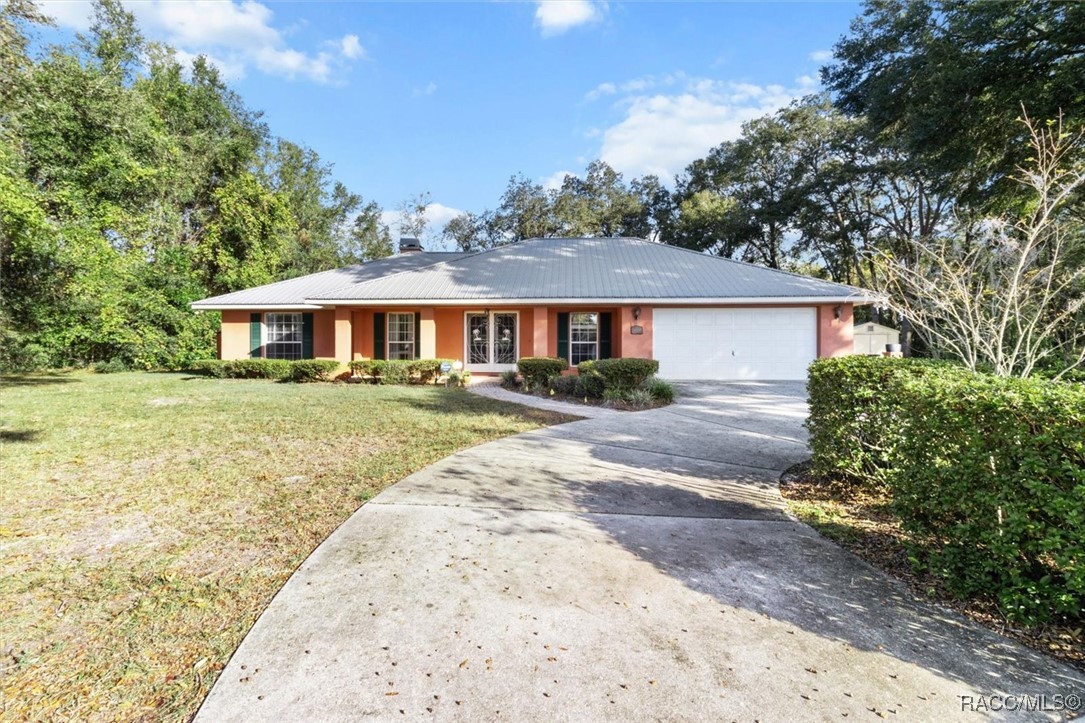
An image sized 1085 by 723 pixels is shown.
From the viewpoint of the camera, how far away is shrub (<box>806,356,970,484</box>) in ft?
13.8

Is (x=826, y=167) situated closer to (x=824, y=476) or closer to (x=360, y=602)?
(x=824, y=476)

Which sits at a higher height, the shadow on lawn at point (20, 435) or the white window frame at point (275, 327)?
the white window frame at point (275, 327)

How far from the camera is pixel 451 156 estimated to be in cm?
2178

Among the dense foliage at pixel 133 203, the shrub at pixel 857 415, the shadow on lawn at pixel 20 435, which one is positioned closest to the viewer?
the shrub at pixel 857 415

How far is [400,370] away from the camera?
13.5 metres

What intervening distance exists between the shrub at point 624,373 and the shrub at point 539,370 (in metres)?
1.69

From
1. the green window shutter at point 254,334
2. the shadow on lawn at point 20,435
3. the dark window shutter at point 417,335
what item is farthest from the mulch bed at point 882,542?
the green window shutter at point 254,334

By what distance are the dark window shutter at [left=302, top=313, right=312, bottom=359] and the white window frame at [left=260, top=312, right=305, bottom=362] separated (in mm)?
38

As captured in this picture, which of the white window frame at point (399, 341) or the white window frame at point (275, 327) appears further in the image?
the white window frame at point (275, 327)

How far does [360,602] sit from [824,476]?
468 cm

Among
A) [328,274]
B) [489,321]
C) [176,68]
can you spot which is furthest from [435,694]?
[176,68]

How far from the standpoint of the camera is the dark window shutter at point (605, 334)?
1459 centimetres

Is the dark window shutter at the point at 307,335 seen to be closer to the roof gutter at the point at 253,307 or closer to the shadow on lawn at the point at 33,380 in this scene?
the roof gutter at the point at 253,307

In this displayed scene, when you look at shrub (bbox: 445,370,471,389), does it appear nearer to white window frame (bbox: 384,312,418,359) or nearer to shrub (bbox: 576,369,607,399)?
white window frame (bbox: 384,312,418,359)
